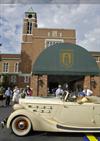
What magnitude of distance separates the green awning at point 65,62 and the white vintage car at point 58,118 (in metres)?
20.0

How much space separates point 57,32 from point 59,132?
5471cm

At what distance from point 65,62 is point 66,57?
504mm

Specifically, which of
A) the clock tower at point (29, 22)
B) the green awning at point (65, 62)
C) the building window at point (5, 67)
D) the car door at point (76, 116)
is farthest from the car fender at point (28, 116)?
the building window at point (5, 67)

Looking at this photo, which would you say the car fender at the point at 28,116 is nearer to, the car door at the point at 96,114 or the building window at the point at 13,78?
the car door at the point at 96,114

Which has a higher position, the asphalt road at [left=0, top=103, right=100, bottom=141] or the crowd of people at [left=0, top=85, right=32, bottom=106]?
the crowd of people at [left=0, top=85, right=32, bottom=106]

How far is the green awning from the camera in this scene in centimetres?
2981

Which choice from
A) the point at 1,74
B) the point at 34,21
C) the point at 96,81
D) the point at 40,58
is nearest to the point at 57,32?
the point at 34,21

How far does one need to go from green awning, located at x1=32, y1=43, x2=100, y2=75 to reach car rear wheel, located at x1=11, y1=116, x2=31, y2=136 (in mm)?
19944

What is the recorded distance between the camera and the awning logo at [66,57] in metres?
31.1

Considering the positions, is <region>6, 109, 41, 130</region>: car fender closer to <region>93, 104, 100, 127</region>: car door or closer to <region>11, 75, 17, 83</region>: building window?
<region>93, 104, 100, 127</region>: car door

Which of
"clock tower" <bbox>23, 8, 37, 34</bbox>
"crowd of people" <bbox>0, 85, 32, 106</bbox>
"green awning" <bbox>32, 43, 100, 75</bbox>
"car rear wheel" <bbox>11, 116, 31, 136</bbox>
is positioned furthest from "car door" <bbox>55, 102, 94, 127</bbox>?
"clock tower" <bbox>23, 8, 37, 34</bbox>

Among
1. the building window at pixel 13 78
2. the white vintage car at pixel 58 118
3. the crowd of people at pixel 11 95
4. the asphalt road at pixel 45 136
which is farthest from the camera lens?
the building window at pixel 13 78

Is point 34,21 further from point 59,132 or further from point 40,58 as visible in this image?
point 59,132

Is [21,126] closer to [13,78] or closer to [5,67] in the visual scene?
[13,78]
